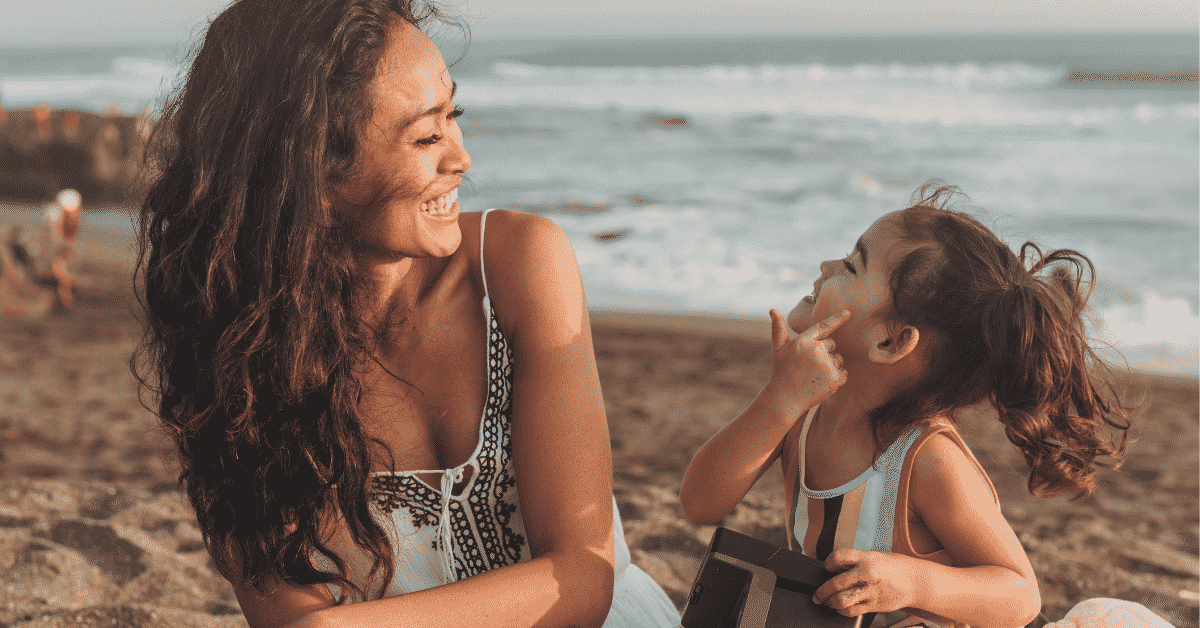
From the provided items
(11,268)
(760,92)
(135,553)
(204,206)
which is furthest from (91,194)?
(760,92)

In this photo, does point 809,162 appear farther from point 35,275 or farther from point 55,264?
point 35,275

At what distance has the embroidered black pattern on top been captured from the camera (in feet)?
5.43

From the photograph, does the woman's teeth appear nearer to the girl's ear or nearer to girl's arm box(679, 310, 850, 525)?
girl's arm box(679, 310, 850, 525)

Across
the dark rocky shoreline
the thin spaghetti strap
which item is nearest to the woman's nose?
→ the thin spaghetti strap

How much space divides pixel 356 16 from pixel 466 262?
0.48m

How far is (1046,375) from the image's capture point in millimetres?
1651

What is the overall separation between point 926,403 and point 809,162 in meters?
12.9

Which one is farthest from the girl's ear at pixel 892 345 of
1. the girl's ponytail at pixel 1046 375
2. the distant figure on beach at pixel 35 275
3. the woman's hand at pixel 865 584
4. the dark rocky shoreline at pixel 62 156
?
the dark rocky shoreline at pixel 62 156

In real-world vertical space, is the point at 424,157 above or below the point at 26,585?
above

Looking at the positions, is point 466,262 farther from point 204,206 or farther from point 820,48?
point 820,48

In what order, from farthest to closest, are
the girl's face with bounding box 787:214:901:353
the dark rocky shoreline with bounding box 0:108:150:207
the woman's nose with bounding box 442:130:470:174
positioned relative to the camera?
the dark rocky shoreline with bounding box 0:108:150:207, the girl's face with bounding box 787:214:901:353, the woman's nose with bounding box 442:130:470:174

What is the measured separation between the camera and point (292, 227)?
4.84 feet

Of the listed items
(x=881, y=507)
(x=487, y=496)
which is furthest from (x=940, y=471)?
(x=487, y=496)

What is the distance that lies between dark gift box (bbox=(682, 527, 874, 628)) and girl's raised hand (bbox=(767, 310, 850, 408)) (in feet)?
0.94
